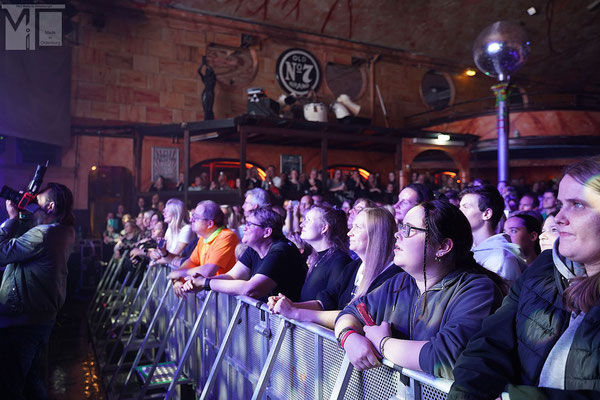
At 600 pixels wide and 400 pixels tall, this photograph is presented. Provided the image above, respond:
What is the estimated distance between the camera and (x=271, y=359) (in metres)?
2.40

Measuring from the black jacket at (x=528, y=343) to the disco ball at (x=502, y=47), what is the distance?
4578mm

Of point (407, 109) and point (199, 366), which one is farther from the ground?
point (407, 109)

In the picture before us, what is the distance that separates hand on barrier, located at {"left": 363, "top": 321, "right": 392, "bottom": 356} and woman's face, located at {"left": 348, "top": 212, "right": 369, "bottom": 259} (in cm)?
74

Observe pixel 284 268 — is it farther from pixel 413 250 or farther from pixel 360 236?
pixel 413 250

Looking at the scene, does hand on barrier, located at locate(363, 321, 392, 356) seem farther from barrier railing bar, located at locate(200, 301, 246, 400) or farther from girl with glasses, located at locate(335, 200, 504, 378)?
barrier railing bar, located at locate(200, 301, 246, 400)

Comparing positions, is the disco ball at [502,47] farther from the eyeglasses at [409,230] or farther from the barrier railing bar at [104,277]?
the barrier railing bar at [104,277]

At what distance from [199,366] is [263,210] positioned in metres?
1.46

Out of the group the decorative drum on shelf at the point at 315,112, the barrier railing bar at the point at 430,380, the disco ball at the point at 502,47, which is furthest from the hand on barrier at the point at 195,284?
the decorative drum on shelf at the point at 315,112

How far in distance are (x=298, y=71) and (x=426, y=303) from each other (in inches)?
608

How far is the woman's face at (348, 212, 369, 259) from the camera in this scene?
263 cm

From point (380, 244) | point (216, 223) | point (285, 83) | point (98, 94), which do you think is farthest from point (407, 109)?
point (380, 244)

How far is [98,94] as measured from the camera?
44.3 ft

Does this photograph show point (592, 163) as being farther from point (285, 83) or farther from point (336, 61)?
point (336, 61)

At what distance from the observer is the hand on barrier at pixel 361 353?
5.79 ft
